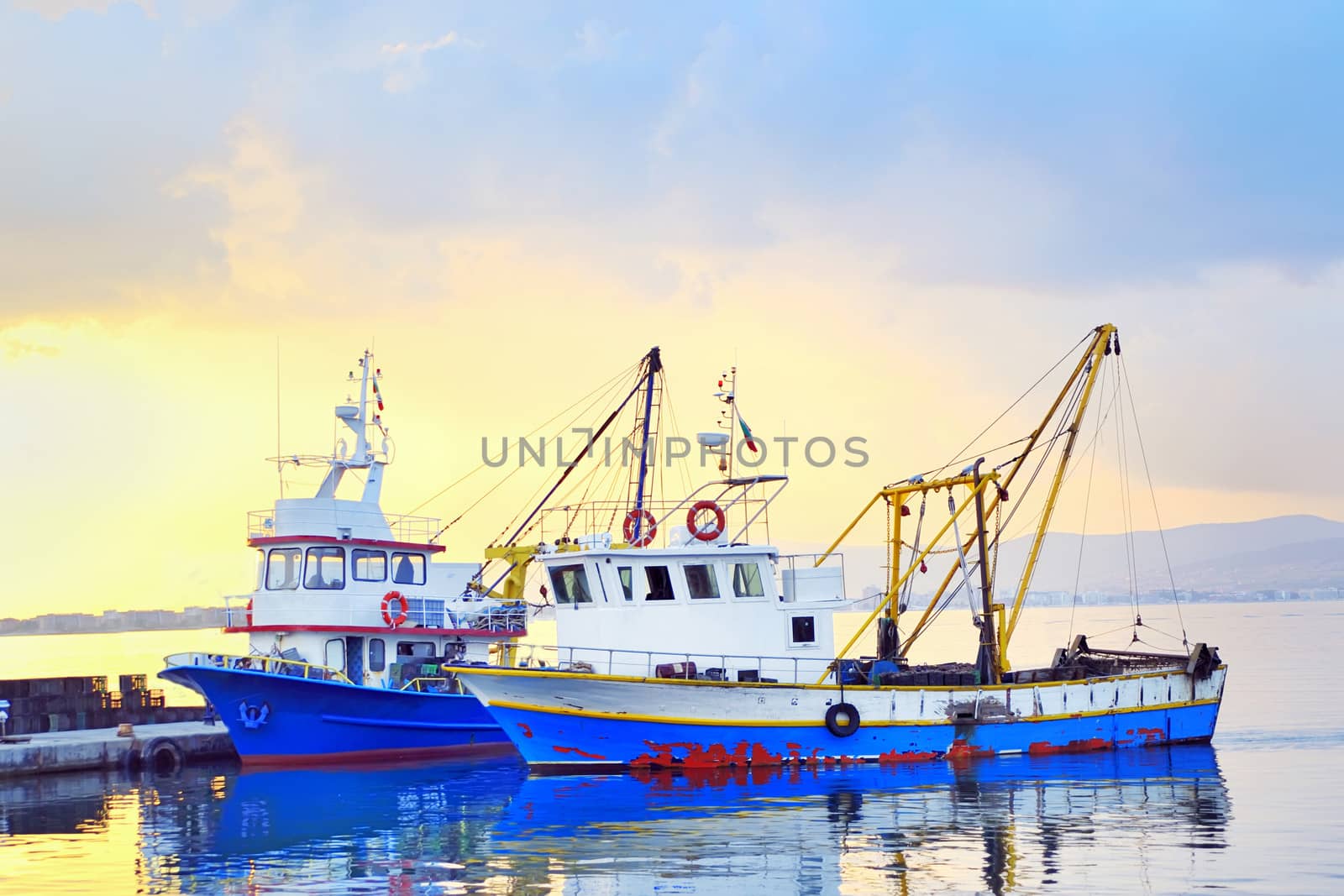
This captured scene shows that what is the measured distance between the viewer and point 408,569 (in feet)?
114

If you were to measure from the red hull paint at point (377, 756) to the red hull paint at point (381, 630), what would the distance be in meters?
2.65

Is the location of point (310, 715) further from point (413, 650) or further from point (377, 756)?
point (413, 650)

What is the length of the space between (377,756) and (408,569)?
479cm

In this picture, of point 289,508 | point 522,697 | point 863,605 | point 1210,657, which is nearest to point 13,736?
point 289,508

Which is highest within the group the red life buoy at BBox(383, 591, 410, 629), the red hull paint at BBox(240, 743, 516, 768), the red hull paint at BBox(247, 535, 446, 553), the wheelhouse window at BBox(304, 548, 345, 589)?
the red hull paint at BBox(247, 535, 446, 553)

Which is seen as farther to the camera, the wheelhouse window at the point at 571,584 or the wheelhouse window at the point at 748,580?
the wheelhouse window at the point at 571,584

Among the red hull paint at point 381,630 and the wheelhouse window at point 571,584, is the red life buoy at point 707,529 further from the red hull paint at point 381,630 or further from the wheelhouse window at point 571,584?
the red hull paint at point 381,630

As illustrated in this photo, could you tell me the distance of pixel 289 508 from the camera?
33062 mm

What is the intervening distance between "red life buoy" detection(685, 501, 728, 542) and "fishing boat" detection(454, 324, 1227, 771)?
0.04 m

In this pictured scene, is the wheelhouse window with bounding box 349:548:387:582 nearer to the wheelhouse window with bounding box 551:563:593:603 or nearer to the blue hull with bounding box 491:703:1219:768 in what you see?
the wheelhouse window with bounding box 551:563:593:603

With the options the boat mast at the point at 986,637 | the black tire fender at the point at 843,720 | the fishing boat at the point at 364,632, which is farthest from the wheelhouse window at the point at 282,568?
the boat mast at the point at 986,637

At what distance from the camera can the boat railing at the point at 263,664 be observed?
31.0m

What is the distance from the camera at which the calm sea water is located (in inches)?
739

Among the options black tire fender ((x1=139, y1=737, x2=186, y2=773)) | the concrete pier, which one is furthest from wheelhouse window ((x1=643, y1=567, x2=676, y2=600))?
black tire fender ((x1=139, y1=737, x2=186, y2=773))
